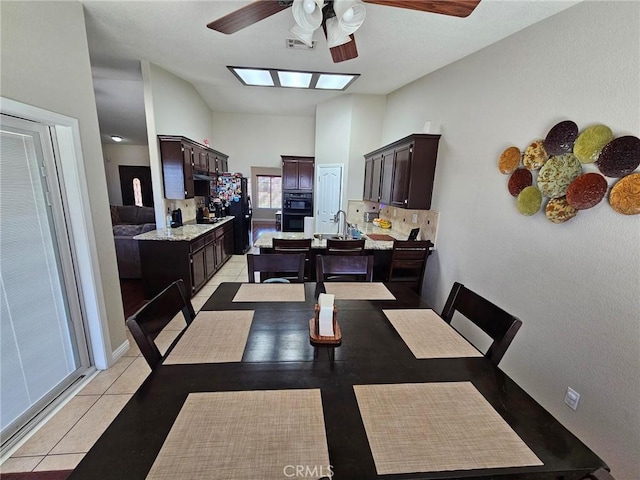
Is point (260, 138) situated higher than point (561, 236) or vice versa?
point (260, 138)

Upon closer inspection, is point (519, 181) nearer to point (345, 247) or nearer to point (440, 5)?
point (440, 5)

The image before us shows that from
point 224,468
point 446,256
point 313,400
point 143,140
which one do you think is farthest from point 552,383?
point 143,140

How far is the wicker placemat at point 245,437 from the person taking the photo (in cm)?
66

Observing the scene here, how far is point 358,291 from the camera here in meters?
1.77

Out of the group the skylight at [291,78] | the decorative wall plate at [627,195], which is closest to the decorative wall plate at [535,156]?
the decorative wall plate at [627,195]

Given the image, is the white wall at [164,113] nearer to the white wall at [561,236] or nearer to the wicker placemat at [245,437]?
the wicker placemat at [245,437]

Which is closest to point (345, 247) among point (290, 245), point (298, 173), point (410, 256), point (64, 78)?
point (290, 245)

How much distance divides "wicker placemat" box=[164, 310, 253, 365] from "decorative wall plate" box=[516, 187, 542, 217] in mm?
2146

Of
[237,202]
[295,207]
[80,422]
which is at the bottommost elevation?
[80,422]

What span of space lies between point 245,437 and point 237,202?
17.6 ft

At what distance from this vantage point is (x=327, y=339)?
1166 millimetres

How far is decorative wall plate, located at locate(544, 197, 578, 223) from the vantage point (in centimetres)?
170

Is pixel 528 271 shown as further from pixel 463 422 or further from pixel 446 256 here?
pixel 463 422

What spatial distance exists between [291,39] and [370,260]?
233 centimetres
